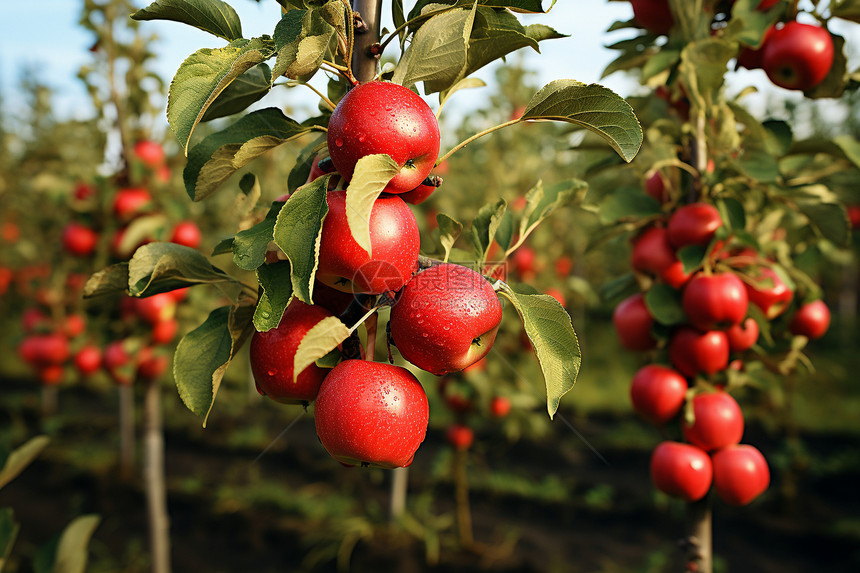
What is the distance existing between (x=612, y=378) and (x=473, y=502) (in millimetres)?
4661

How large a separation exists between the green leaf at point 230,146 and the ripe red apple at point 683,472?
1292 mm

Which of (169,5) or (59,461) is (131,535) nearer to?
(59,461)

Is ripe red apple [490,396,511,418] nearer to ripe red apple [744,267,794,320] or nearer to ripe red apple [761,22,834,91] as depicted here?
ripe red apple [744,267,794,320]

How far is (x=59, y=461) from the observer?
5.51 meters

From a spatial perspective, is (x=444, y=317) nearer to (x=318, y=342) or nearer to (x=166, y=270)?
(x=318, y=342)

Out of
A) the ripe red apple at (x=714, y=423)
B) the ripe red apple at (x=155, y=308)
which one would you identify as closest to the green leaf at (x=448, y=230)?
the ripe red apple at (x=714, y=423)

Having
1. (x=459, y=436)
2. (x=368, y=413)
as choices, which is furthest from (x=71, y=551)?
(x=459, y=436)

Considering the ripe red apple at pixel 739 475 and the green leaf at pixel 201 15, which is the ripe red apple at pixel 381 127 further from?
the ripe red apple at pixel 739 475

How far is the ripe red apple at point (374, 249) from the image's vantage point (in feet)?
2.37

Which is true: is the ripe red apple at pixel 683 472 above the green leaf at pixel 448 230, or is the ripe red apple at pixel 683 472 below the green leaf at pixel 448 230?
below

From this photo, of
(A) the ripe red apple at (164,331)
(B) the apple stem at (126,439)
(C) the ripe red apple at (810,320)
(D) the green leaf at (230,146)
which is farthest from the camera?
(B) the apple stem at (126,439)

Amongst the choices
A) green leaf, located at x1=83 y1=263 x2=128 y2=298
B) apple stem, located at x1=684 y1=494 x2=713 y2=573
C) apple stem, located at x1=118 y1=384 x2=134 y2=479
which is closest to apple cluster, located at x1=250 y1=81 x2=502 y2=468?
green leaf, located at x1=83 y1=263 x2=128 y2=298

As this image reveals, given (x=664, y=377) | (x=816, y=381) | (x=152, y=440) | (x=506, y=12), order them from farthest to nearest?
(x=816, y=381) < (x=152, y=440) < (x=664, y=377) < (x=506, y=12)

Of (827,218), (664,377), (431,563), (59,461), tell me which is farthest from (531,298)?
Answer: (59,461)
